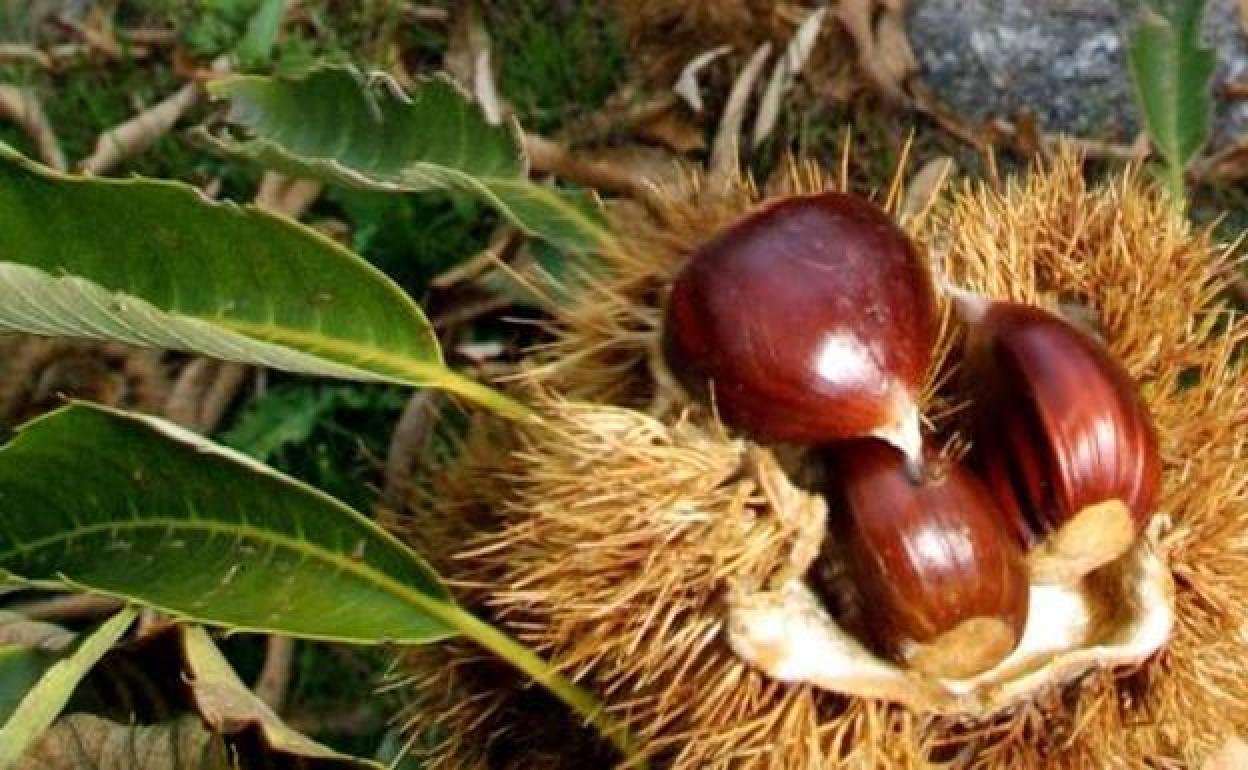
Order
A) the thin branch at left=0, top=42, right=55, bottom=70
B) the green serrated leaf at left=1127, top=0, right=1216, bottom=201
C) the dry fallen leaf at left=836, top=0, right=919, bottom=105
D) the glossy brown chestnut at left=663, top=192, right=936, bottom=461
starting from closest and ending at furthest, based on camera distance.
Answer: the glossy brown chestnut at left=663, top=192, right=936, bottom=461 → the green serrated leaf at left=1127, top=0, right=1216, bottom=201 → the dry fallen leaf at left=836, top=0, right=919, bottom=105 → the thin branch at left=0, top=42, right=55, bottom=70

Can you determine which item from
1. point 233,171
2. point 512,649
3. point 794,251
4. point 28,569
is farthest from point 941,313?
point 233,171

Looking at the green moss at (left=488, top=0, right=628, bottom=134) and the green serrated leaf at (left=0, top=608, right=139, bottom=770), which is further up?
the green serrated leaf at (left=0, top=608, right=139, bottom=770)

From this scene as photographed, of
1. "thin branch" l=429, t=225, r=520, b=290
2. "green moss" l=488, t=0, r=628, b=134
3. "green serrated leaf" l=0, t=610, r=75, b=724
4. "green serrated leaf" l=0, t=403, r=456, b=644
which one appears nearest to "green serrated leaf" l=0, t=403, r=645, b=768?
"green serrated leaf" l=0, t=403, r=456, b=644

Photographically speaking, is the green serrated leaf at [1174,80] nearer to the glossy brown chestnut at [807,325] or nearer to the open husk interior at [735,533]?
the open husk interior at [735,533]

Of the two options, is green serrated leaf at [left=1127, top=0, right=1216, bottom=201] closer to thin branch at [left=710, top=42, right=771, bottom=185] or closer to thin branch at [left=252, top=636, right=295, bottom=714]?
thin branch at [left=710, top=42, right=771, bottom=185]

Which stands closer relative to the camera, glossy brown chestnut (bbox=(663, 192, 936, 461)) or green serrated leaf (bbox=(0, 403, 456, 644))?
glossy brown chestnut (bbox=(663, 192, 936, 461))

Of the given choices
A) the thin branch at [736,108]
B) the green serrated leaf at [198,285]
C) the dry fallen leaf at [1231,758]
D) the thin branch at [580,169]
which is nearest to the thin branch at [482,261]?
the thin branch at [580,169]

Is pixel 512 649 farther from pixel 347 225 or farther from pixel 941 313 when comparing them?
pixel 347 225
